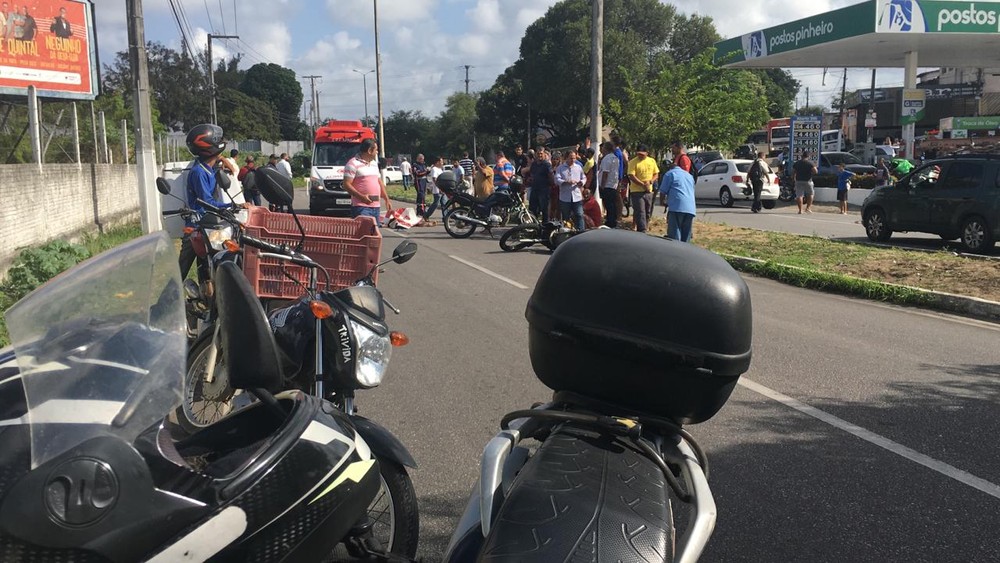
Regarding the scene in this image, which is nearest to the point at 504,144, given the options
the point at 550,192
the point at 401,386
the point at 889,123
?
the point at 889,123

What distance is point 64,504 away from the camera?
185 cm

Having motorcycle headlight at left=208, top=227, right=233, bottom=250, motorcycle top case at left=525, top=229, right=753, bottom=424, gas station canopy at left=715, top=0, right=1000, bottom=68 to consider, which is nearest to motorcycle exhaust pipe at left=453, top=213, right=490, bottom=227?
motorcycle headlight at left=208, top=227, right=233, bottom=250

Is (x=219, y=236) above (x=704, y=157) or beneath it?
beneath

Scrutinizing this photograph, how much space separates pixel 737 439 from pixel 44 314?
3817 millimetres

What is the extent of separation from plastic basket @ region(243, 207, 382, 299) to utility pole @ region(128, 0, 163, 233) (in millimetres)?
13518

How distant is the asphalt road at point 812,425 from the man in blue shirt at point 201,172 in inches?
75.4

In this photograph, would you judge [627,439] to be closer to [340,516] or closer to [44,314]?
[340,516]

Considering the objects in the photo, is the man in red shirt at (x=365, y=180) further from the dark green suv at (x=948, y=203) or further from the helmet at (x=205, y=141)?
the dark green suv at (x=948, y=203)

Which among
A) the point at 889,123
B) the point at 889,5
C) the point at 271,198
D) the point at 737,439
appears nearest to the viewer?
the point at 271,198

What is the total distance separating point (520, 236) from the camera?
1416 centimetres

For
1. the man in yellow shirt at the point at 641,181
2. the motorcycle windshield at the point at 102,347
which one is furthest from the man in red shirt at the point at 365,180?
the motorcycle windshield at the point at 102,347

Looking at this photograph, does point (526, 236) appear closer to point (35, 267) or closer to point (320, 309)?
point (35, 267)

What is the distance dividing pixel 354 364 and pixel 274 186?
1.14 m

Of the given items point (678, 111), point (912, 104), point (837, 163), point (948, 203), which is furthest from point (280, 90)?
point (948, 203)
